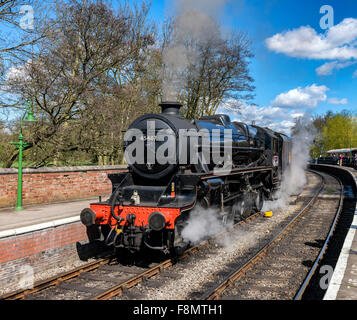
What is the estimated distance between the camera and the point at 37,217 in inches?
297

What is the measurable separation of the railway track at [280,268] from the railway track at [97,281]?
47.6 inches

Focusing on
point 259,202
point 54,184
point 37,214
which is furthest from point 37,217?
point 259,202

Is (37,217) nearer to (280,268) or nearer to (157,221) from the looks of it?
(157,221)

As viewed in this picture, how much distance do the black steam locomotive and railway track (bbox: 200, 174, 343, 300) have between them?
1.31 meters

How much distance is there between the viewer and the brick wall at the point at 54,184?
8.77m

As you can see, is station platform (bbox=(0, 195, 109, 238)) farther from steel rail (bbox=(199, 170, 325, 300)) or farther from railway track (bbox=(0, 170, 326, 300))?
steel rail (bbox=(199, 170, 325, 300))

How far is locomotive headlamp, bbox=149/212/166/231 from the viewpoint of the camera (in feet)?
18.3

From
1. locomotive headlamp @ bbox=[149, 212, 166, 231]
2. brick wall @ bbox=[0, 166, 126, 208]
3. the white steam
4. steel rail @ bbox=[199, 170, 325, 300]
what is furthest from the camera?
brick wall @ bbox=[0, 166, 126, 208]

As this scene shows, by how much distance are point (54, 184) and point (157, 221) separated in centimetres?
582

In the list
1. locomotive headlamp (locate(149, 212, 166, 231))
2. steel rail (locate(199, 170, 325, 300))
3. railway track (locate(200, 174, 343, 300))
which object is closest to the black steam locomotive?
locomotive headlamp (locate(149, 212, 166, 231))

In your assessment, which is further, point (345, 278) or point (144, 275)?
point (144, 275)

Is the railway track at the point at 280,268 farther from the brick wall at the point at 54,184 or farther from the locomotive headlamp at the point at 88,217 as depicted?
the brick wall at the point at 54,184
